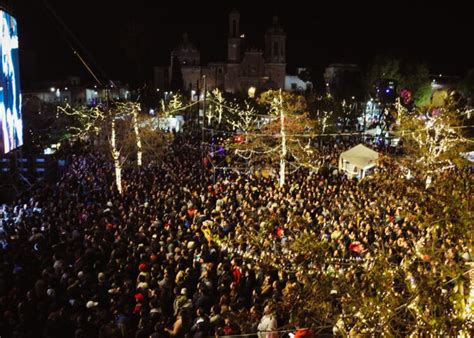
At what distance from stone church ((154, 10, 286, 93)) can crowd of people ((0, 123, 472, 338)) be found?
4906cm

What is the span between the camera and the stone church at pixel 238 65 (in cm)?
6550

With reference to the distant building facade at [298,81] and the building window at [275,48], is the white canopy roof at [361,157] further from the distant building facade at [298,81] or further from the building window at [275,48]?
the distant building facade at [298,81]

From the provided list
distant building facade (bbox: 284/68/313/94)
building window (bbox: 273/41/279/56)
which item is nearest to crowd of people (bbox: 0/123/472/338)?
building window (bbox: 273/41/279/56)

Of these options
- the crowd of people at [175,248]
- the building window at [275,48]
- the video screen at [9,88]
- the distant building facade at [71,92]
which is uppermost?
the building window at [275,48]

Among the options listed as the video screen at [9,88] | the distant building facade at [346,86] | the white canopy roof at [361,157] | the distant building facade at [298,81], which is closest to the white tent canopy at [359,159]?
the white canopy roof at [361,157]

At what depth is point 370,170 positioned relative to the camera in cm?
2078

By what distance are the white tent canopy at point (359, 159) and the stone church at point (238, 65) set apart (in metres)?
44.0

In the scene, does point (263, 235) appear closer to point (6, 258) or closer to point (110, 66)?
point (6, 258)

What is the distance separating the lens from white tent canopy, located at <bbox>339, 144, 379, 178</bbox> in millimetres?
19900

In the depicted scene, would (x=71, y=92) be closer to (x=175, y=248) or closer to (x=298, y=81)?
(x=298, y=81)

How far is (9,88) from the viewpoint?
10.2 meters

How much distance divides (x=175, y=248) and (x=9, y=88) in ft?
15.0

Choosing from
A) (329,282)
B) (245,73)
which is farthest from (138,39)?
(329,282)

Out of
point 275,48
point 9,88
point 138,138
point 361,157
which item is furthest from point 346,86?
point 9,88
